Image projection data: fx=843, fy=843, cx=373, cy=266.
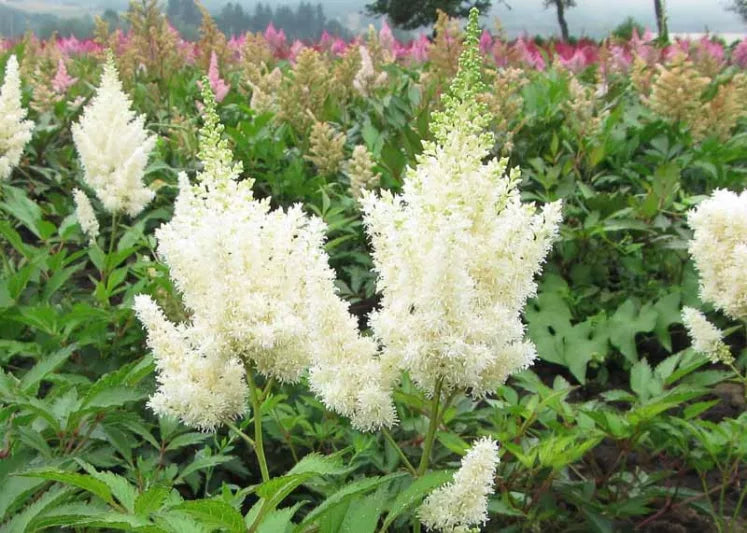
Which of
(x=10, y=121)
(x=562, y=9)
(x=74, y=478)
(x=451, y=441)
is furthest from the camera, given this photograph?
(x=562, y=9)

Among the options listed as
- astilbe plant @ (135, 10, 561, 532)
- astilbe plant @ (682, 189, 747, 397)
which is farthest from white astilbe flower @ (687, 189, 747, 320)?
astilbe plant @ (135, 10, 561, 532)

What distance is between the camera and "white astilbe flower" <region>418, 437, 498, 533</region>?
1591 mm

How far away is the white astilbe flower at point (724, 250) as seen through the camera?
231cm

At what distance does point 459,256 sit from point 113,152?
2.24 meters

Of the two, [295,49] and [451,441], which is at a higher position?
[451,441]

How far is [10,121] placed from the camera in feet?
11.7

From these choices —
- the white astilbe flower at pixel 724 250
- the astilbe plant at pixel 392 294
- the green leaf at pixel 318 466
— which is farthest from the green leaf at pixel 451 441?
the white astilbe flower at pixel 724 250

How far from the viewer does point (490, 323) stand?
1616 mm

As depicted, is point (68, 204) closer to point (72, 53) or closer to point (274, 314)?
point (274, 314)

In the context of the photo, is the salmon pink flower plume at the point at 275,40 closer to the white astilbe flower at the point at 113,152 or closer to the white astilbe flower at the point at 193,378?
the white astilbe flower at the point at 113,152

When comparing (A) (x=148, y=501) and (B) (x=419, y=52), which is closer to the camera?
(A) (x=148, y=501)

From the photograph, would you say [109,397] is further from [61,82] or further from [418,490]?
[61,82]

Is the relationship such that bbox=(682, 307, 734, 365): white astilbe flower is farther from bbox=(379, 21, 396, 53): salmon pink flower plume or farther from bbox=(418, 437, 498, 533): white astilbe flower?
bbox=(379, 21, 396, 53): salmon pink flower plume

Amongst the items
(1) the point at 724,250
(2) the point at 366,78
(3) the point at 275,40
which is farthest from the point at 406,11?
(1) the point at 724,250
